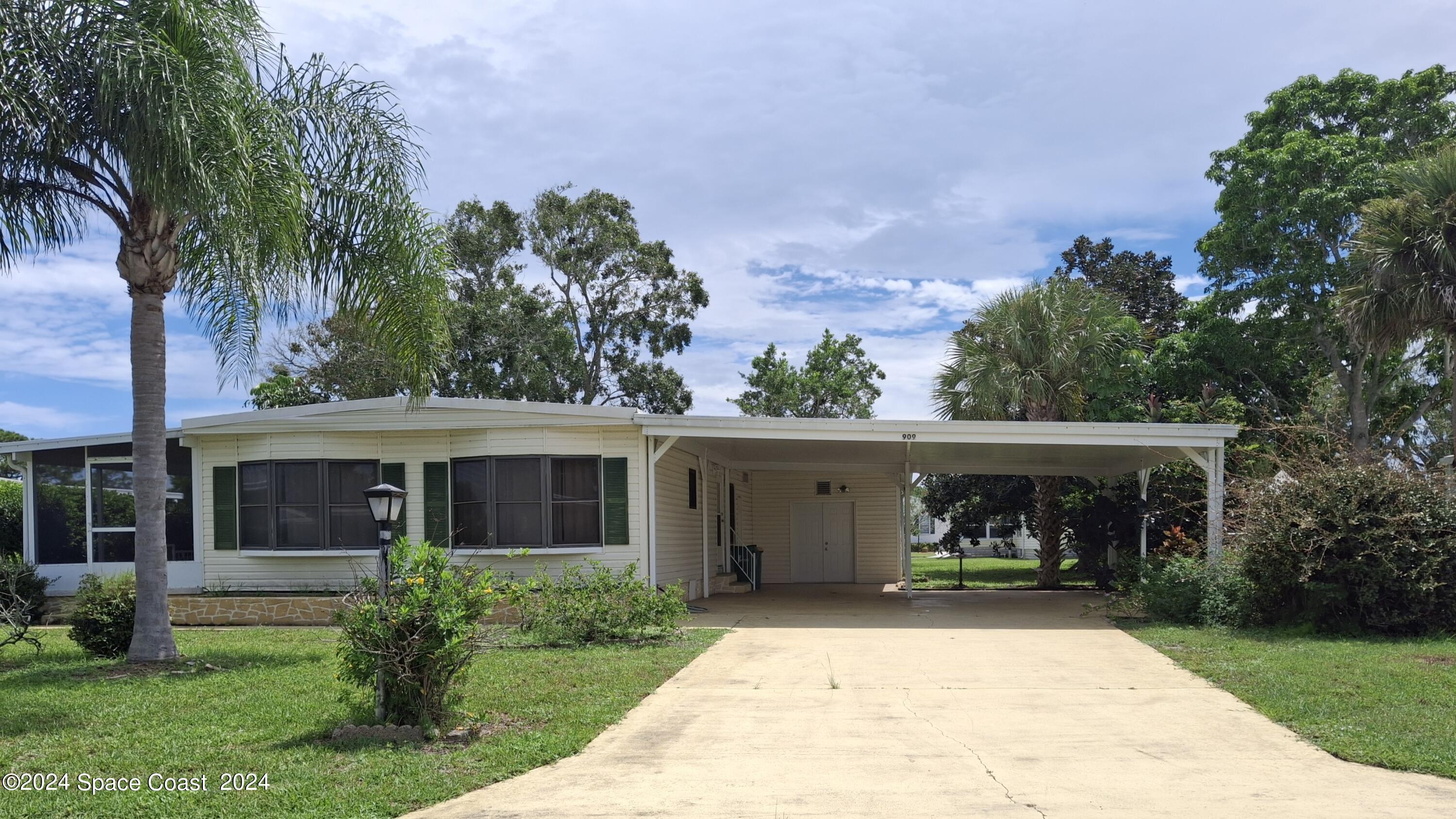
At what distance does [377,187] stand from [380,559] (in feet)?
16.6

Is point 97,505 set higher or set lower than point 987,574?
higher

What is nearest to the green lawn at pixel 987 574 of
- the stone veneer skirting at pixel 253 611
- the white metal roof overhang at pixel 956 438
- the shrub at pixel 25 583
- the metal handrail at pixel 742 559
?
the metal handrail at pixel 742 559

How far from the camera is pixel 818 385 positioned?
36531mm

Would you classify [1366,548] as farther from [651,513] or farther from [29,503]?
[29,503]

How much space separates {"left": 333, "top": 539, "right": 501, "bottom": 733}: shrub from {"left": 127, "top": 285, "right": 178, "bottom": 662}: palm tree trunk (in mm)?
3909

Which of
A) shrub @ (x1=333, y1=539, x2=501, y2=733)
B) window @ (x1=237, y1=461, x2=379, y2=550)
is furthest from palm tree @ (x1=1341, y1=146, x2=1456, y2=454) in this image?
window @ (x1=237, y1=461, x2=379, y2=550)

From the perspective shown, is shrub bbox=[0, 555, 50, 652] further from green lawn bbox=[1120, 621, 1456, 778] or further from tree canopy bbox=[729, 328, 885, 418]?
tree canopy bbox=[729, 328, 885, 418]

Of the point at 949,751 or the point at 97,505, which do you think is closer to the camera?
the point at 949,751

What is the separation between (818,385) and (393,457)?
21.7m

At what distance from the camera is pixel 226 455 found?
16641mm

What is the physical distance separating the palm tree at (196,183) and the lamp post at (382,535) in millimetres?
2907

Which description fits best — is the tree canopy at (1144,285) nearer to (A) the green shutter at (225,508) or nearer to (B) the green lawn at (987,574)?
(B) the green lawn at (987,574)

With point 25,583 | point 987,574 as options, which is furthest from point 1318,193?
point 25,583

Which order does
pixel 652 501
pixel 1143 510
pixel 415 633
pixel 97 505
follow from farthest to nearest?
pixel 1143 510
pixel 97 505
pixel 652 501
pixel 415 633
